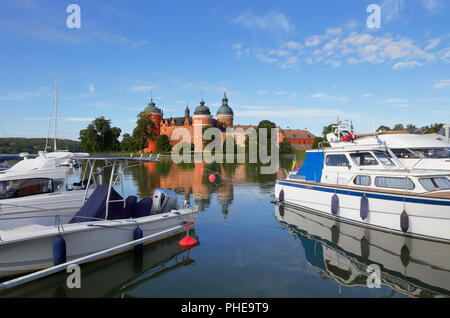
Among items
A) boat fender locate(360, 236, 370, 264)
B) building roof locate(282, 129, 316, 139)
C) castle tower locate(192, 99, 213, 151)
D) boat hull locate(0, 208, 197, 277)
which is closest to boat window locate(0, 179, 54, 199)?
boat hull locate(0, 208, 197, 277)

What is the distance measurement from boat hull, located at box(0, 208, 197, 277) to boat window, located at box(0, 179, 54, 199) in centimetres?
365

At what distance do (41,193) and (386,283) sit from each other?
530 inches

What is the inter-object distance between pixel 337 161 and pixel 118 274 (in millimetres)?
12592

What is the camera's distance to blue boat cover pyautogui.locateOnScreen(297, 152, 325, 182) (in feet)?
55.1

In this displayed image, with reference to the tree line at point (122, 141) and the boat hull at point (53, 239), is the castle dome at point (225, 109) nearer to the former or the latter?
the tree line at point (122, 141)

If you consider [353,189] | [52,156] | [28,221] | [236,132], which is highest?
[236,132]

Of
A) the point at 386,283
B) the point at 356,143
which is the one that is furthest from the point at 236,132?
the point at 386,283

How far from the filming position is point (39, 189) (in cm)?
1203

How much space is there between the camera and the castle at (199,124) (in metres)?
123

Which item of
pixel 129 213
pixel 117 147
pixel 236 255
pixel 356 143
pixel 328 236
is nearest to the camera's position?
pixel 236 255

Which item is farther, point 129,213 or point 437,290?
point 129,213

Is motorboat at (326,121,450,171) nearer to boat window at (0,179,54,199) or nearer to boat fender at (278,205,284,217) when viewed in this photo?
boat fender at (278,205,284,217)
